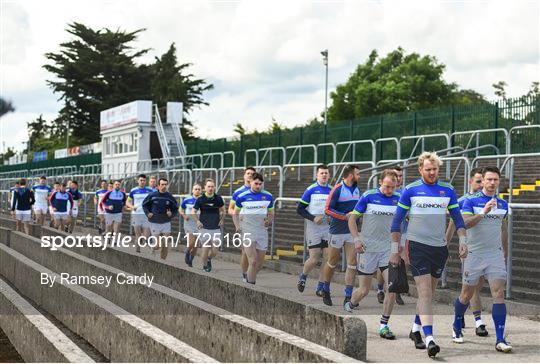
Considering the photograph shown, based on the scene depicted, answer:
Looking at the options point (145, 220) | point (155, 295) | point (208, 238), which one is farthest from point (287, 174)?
point (155, 295)

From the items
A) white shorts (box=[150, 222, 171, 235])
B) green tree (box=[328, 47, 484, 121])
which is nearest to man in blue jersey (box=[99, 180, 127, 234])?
white shorts (box=[150, 222, 171, 235])

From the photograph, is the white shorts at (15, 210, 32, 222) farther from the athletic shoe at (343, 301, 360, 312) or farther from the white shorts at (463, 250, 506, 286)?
the white shorts at (463, 250, 506, 286)

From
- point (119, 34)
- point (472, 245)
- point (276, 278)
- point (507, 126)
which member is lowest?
point (276, 278)

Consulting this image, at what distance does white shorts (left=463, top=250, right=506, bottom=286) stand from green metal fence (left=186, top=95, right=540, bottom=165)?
44.6ft

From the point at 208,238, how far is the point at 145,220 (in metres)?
3.41

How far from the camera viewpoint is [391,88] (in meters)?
58.8

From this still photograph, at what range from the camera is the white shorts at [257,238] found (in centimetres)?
1277

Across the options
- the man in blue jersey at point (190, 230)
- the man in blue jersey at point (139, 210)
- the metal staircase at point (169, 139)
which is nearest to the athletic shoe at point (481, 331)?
the man in blue jersey at point (190, 230)

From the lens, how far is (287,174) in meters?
26.2

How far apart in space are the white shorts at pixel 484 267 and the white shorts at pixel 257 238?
4.72 m

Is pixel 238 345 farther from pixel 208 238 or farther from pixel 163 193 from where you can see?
pixel 163 193

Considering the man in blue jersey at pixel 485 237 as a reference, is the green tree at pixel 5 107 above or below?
above

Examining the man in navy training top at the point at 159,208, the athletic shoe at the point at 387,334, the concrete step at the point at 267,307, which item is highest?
the man in navy training top at the point at 159,208

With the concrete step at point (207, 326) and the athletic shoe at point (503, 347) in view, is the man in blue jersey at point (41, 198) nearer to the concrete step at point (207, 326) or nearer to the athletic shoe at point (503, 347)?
the concrete step at point (207, 326)
